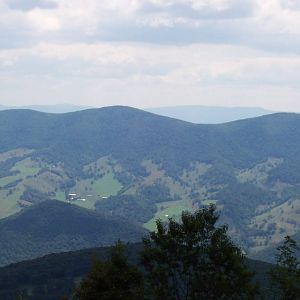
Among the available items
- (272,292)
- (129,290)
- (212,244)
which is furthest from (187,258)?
(272,292)

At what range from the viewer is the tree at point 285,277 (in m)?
48.8

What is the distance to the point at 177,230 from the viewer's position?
160 ft

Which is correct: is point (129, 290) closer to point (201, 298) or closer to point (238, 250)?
point (201, 298)

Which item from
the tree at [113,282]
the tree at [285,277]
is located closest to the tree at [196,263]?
the tree at [113,282]

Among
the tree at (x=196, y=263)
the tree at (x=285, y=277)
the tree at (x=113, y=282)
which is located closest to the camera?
the tree at (x=113, y=282)

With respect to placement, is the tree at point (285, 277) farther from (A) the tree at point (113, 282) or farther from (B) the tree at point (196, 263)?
(A) the tree at point (113, 282)

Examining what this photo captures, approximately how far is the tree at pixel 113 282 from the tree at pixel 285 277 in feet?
38.4

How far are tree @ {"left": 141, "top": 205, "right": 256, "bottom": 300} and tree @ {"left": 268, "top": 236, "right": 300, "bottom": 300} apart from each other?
3152 mm

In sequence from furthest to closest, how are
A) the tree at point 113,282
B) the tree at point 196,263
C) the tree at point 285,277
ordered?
1. the tree at point 285,277
2. the tree at point 196,263
3. the tree at point 113,282

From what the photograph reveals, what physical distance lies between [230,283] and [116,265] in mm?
9325

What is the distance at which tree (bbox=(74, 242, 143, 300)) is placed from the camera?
46.4 m

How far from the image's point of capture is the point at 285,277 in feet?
163

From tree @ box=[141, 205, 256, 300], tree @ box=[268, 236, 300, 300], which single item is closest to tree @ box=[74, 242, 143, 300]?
tree @ box=[141, 205, 256, 300]

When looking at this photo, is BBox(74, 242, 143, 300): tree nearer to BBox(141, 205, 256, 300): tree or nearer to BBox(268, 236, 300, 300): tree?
BBox(141, 205, 256, 300): tree
